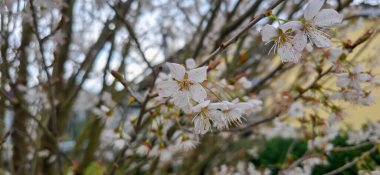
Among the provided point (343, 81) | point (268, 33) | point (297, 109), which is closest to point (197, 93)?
point (268, 33)

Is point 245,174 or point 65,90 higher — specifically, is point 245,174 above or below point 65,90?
below

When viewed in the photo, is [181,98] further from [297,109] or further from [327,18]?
[297,109]

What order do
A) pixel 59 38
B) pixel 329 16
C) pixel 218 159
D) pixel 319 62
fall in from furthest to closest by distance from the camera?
pixel 218 159
pixel 59 38
pixel 319 62
pixel 329 16

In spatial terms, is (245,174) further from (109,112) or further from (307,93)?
(109,112)

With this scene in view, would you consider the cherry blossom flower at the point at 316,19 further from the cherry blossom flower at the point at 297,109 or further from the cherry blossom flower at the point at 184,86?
the cherry blossom flower at the point at 297,109

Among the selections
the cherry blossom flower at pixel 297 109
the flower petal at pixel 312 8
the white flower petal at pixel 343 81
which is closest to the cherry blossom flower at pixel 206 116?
the flower petal at pixel 312 8

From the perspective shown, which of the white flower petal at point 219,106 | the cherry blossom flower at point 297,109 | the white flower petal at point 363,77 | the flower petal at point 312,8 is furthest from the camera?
the cherry blossom flower at point 297,109

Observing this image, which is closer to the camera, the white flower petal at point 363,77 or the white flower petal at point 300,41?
the white flower petal at point 300,41

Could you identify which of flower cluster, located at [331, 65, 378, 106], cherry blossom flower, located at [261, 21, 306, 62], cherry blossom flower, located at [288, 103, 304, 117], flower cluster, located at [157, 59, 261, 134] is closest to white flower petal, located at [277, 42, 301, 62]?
cherry blossom flower, located at [261, 21, 306, 62]

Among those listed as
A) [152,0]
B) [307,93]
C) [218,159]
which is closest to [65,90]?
[152,0]
